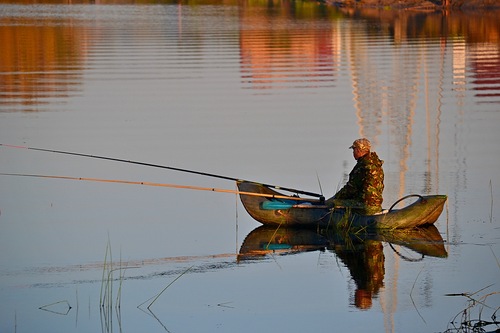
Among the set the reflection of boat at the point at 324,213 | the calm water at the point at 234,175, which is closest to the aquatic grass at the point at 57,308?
the calm water at the point at 234,175

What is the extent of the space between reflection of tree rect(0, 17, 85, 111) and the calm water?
0.13 m

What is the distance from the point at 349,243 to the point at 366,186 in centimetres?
70

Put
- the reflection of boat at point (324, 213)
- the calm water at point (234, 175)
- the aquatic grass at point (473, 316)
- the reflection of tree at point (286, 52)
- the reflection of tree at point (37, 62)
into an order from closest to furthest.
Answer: the aquatic grass at point (473, 316), the calm water at point (234, 175), the reflection of boat at point (324, 213), the reflection of tree at point (37, 62), the reflection of tree at point (286, 52)

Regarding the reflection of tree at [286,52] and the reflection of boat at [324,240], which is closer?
the reflection of boat at [324,240]

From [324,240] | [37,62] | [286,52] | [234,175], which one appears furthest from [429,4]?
[324,240]

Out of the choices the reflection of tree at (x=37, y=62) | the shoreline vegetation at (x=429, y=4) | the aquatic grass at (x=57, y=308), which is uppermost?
the shoreline vegetation at (x=429, y=4)

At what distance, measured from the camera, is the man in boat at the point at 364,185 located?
12.8 m

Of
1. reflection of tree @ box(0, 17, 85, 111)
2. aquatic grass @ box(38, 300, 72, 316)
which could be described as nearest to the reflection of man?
aquatic grass @ box(38, 300, 72, 316)

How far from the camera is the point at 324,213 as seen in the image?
1303 centimetres

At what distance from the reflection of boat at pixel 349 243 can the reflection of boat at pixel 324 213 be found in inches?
3.7

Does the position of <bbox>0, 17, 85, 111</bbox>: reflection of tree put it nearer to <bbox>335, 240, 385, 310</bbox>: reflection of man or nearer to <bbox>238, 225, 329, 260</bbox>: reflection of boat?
<bbox>238, 225, 329, 260</bbox>: reflection of boat

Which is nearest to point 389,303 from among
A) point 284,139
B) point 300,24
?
point 284,139

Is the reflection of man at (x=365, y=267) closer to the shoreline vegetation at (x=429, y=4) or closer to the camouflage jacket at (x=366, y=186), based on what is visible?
the camouflage jacket at (x=366, y=186)

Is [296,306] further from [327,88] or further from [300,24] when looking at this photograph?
[300,24]
